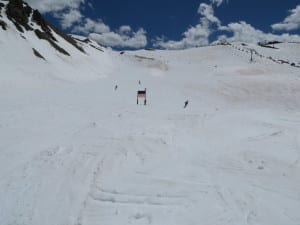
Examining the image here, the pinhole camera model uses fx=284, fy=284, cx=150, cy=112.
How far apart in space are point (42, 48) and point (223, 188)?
35651 mm

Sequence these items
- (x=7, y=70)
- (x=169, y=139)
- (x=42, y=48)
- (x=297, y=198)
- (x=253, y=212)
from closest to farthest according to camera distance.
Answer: (x=253, y=212)
(x=297, y=198)
(x=169, y=139)
(x=7, y=70)
(x=42, y=48)

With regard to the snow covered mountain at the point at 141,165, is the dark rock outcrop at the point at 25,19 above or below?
above

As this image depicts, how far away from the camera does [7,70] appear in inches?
1016

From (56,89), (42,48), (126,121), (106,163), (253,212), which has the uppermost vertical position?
(42,48)

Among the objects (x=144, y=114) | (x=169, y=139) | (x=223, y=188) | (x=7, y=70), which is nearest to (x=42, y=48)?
(x=7, y=70)

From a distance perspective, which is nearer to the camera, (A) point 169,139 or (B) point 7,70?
(A) point 169,139

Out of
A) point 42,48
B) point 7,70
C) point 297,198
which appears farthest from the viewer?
point 42,48

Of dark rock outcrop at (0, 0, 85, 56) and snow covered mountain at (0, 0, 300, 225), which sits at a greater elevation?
dark rock outcrop at (0, 0, 85, 56)

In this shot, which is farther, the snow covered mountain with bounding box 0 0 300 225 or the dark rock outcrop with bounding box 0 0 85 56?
the dark rock outcrop with bounding box 0 0 85 56

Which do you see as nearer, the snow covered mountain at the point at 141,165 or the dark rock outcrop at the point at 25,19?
the snow covered mountain at the point at 141,165

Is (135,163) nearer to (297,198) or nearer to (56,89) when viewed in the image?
(297,198)

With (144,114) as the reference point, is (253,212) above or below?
below

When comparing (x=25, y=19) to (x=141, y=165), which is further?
(x=25, y=19)

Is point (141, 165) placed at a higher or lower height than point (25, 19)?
lower
